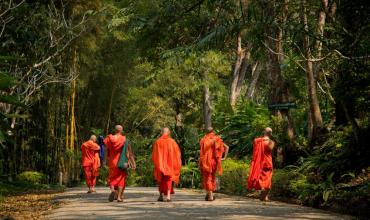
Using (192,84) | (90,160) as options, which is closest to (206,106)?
(192,84)

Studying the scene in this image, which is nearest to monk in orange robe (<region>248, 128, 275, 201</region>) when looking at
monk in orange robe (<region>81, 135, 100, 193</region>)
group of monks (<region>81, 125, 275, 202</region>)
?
group of monks (<region>81, 125, 275, 202</region>)

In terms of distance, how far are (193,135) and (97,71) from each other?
498 centimetres

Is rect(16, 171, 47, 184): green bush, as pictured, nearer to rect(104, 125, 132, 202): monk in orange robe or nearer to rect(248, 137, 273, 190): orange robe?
rect(104, 125, 132, 202): monk in orange robe

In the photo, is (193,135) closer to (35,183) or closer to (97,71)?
(97,71)

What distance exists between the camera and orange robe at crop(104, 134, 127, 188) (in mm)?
15611

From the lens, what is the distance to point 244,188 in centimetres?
1925

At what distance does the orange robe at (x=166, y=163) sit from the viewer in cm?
1590

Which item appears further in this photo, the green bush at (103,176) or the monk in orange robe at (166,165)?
the green bush at (103,176)

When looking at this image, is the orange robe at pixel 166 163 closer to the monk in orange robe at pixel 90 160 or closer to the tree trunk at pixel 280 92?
the tree trunk at pixel 280 92

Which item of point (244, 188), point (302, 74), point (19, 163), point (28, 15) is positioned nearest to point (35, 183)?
point (19, 163)

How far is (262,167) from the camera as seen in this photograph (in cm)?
1623

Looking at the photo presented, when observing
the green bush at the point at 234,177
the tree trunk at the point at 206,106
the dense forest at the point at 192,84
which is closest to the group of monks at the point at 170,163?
the dense forest at the point at 192,84

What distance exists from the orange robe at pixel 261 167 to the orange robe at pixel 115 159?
9.89 feet

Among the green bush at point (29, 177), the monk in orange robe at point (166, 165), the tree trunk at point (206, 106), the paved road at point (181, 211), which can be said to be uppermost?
the tree trunk at point (206, 106)
